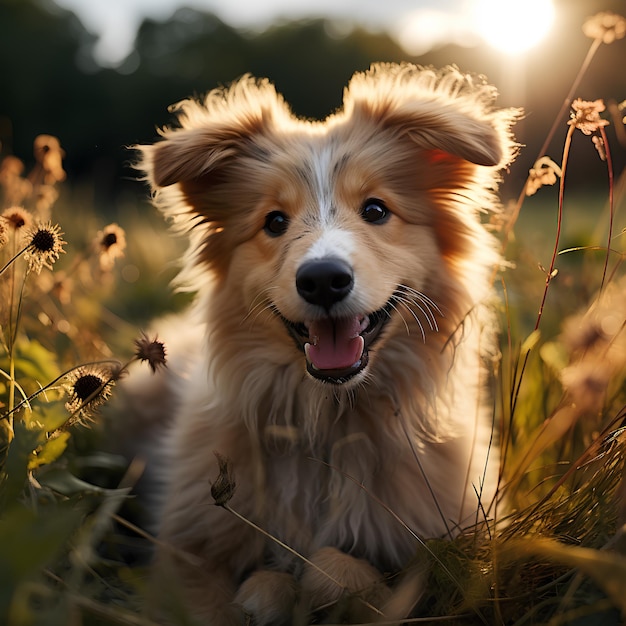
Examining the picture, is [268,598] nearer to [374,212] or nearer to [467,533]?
[467,533]

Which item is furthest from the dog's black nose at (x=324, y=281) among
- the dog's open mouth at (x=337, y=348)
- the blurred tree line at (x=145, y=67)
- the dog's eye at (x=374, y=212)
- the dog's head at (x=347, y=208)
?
the blurred tree line at (x=145, y=67)

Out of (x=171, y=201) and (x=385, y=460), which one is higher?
(x=171, y=201)

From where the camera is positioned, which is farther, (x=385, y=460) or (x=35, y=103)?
(x=35, y=103)

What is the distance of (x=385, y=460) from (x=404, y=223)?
3.03ft

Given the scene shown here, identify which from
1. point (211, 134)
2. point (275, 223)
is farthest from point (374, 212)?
point (211, 134)

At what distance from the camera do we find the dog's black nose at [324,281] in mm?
2281

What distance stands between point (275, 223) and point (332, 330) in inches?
21.1

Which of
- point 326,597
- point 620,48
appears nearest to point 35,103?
point 620,48

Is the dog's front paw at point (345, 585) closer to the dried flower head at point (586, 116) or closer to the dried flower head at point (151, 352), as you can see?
the dried flower head at point (151, 352)

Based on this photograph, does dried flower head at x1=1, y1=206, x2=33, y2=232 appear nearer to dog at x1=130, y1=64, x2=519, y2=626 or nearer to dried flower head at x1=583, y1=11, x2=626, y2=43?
→ dog at x1=130, y1=64, x2=519, y2=626

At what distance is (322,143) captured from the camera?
2.83 metres

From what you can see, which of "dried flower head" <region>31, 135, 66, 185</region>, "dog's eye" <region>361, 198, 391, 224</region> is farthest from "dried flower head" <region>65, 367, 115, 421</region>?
"dried flower head" <region>31, 135, 66, 185</region>

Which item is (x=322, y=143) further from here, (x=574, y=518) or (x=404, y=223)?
(x=574, y=518)

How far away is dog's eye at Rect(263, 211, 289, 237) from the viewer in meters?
2.75
